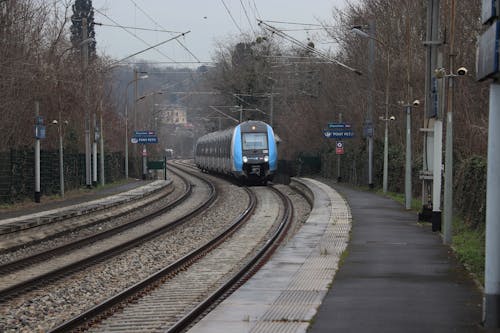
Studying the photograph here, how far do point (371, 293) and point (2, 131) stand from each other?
87.1 feet

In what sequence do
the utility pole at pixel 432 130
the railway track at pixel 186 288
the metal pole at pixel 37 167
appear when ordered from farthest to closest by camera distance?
the metal pole at pixel 37 167
the utility pole at pixel 432 130
the railway track at pixel 186 288

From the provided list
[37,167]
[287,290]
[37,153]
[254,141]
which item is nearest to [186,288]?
[287,290]

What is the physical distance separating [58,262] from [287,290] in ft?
22.5

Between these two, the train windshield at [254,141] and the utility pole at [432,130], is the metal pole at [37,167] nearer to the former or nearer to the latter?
the utility pole at [432,130]

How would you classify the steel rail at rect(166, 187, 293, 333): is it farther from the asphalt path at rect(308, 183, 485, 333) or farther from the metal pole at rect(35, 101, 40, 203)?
the metal pole at rect(35, 101, 40, 203)

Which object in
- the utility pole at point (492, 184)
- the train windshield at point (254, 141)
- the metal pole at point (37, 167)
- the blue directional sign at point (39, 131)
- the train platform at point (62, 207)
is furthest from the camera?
the train windshield at point (254, 141)

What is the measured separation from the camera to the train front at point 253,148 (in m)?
47.8

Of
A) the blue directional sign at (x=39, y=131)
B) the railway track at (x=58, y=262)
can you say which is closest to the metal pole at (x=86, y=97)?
the blue directional sign at (x=39, y=131)

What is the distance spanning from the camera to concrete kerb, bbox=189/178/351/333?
1005 cm

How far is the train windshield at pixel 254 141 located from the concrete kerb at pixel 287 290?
84.5 feet

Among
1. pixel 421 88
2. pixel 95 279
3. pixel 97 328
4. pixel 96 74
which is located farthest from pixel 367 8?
pixel 97 328

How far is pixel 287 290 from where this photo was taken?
12734 millimetres

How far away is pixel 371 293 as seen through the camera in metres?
12.0

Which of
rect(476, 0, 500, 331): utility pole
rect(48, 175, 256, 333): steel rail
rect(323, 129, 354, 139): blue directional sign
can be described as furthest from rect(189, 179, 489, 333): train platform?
rect(323, 129, 354, 139): blue directional sign
